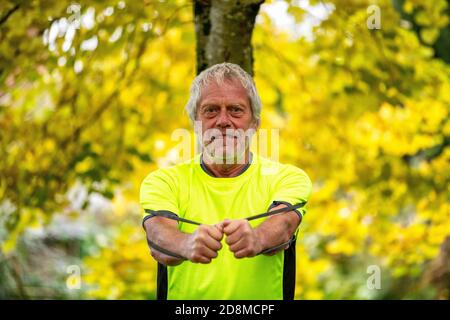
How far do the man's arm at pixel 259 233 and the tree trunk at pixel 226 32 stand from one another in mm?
1287

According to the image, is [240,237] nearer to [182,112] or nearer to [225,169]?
[225,169]

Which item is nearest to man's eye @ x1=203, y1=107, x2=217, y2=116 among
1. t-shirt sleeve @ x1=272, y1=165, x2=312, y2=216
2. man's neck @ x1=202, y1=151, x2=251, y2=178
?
man's neck @ x1=202, y1=151, x2=251, y2=178

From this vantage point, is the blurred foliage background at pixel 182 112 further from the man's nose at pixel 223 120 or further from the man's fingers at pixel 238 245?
the man's fingers at pixel 238 245

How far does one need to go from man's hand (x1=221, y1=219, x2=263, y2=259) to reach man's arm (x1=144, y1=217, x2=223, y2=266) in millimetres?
29

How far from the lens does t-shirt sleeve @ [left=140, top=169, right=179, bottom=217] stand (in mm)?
2311

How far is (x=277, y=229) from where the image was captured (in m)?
2.19

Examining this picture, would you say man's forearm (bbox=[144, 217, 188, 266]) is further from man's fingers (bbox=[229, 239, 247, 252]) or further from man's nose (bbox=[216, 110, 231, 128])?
man's nose (bbox=[216, 110, 231, 128])

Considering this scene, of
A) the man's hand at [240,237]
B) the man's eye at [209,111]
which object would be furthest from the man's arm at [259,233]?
the man's eye at [209,111]

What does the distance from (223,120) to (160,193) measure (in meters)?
0.34

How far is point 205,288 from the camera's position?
7.54 ft

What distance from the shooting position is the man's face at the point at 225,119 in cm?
245

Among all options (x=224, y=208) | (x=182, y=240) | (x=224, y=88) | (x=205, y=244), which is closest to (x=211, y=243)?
(x=205, y=244)

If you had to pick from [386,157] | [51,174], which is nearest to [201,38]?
[51,174]
